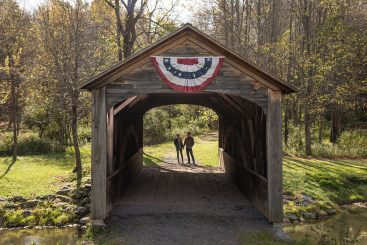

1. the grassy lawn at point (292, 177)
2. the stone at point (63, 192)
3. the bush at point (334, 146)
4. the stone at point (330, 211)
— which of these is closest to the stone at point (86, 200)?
the stone at point (63, 192)

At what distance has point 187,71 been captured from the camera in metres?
10.6

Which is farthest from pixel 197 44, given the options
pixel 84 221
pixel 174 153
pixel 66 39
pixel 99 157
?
pixel 174 153

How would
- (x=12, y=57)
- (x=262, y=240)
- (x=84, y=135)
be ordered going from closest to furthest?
1. (x=262, y=240)
2. (x=12, y=57)
3. (x=84, y=135)

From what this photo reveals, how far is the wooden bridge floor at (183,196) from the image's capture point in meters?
12.0

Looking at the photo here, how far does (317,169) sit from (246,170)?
669cm

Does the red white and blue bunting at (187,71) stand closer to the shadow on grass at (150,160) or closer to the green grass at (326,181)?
the green grass at (326,181)

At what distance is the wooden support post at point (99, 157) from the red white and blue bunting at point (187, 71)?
5.74ft

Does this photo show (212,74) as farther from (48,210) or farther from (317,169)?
(317,169)

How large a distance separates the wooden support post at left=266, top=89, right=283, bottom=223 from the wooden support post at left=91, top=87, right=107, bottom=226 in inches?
179

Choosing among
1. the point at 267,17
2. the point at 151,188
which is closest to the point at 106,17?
the point at 267,17

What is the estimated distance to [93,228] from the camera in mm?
10203

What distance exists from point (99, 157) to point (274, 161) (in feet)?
15.8

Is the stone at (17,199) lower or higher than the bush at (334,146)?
lower

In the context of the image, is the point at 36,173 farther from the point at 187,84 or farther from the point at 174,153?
the point at 174,153
